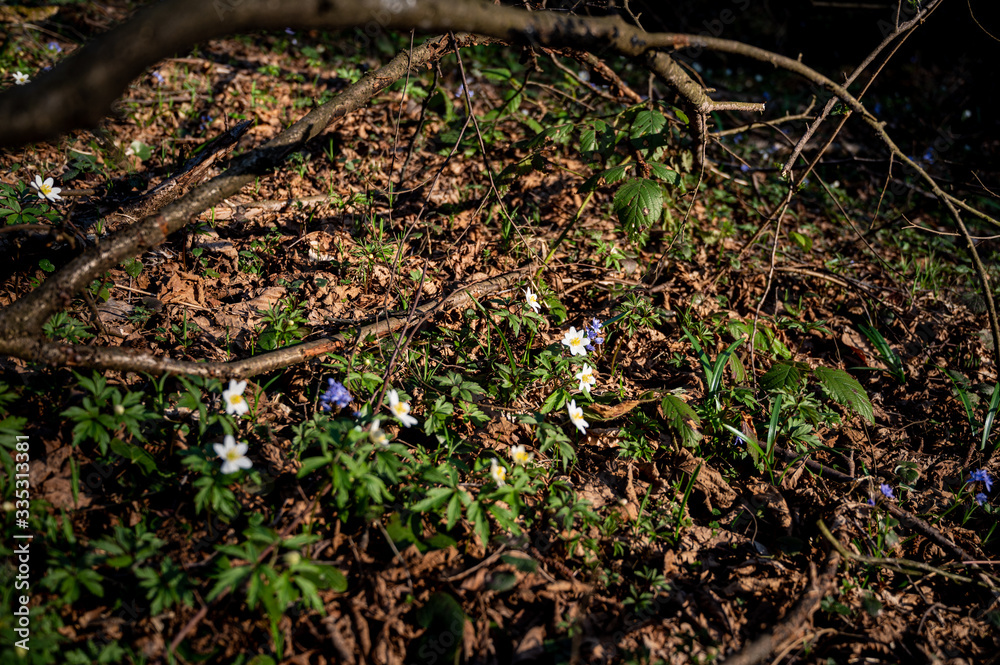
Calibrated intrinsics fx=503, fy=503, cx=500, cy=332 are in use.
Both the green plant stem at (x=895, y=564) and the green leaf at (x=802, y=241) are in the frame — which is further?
the green leaf at (x=802, y=241)

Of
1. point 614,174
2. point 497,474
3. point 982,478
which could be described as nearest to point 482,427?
point 497,474

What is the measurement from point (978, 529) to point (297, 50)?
610 centimetres

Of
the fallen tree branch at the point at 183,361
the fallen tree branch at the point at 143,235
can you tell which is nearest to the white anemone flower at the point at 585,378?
the fallen tree branch at the point at 183,361

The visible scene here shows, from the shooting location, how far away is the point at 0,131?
129 centimetres

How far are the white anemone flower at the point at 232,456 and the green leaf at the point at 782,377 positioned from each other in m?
2.42

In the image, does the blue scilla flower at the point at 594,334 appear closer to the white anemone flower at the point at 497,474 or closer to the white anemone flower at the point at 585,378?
the white anemone flower at the point at 585,378

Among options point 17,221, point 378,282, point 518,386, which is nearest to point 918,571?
point 518,386

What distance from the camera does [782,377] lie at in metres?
2.58

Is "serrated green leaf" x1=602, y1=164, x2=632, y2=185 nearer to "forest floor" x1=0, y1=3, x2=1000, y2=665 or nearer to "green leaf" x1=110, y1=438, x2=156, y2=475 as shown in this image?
"forest floor" x1=0, y1=3, x2=1000, y2=665

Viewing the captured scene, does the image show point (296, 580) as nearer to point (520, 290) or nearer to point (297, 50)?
point (520, 290)

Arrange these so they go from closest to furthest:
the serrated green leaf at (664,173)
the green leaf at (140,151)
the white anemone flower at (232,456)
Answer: the white anemone flower at (232,456) < the serrated green leaf at (664,173) < the green leaf at (140,151)

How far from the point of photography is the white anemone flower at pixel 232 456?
1662mm

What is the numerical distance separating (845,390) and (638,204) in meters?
1.41

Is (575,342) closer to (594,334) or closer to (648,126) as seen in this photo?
(594,334)
